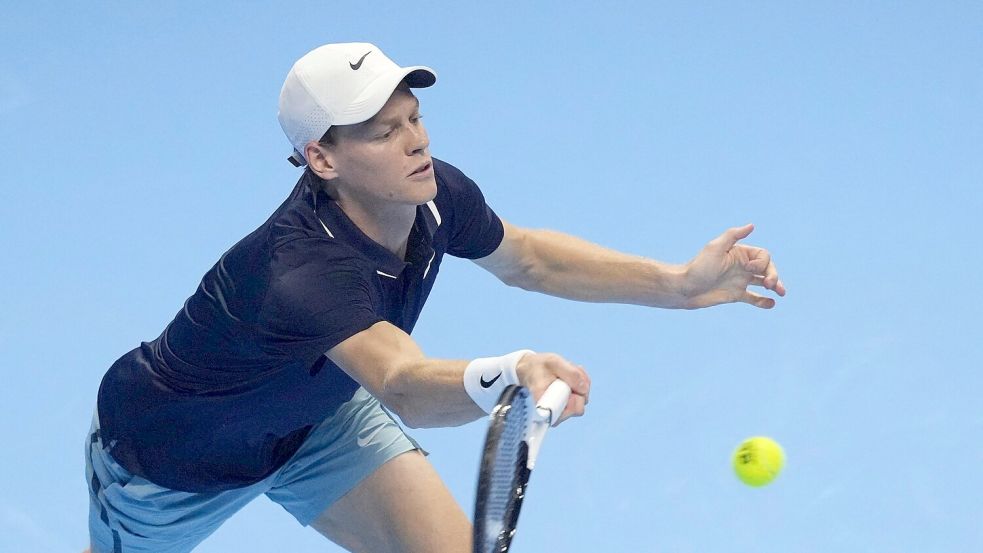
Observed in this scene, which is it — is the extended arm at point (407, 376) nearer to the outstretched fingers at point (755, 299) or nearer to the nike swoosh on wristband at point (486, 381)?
the nike swoosh on wristband at point (486, 381)

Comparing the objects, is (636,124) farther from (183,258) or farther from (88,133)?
(88,133)

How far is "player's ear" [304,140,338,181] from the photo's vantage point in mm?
2957

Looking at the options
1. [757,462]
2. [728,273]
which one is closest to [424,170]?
[728,273]

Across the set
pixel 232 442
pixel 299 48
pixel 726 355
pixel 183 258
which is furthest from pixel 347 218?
pixel 299 48

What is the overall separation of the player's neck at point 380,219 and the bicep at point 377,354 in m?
0.34

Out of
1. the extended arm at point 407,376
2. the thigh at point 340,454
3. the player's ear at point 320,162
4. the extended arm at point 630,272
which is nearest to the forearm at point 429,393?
the extended arm at point 407,376

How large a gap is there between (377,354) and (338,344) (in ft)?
0.30

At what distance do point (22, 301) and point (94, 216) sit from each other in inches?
25.7

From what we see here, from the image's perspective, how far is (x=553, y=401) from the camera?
88.8 inches

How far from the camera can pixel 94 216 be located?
6492mm

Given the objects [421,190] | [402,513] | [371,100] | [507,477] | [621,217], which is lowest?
[507,477]

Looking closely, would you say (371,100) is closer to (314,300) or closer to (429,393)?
(314,300)

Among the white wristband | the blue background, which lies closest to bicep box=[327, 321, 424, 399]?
the white wristband

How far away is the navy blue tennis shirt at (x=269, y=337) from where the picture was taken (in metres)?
2.75
